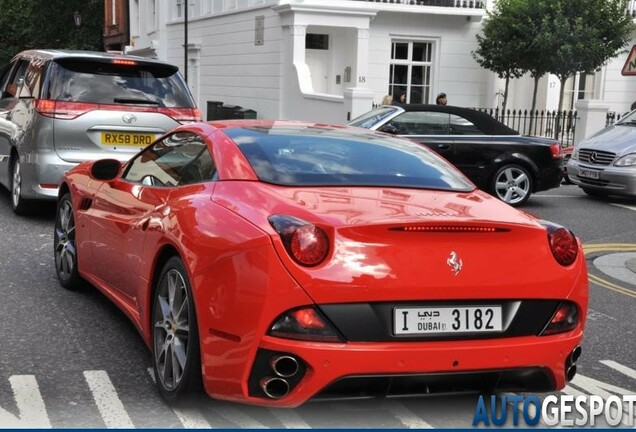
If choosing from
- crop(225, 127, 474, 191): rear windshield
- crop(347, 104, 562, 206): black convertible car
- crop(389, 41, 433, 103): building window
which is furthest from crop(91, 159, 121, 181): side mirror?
crop(389, 41, 433, 103): building window

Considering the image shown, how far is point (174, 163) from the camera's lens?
4.96 metres

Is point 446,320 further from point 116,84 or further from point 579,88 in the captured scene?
point 579,88

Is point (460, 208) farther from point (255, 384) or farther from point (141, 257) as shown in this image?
point (141, 257)

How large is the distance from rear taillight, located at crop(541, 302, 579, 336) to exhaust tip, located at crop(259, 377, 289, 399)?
118cm

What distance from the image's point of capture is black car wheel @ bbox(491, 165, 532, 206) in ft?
40.9

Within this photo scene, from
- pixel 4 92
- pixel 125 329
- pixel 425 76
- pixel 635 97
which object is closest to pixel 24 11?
pixel 425 76

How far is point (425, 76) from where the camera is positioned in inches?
1085

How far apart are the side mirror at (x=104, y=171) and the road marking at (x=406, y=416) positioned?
251 cm

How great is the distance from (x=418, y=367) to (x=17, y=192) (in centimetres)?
708

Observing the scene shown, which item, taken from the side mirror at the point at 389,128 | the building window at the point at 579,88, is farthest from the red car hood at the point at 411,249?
the building window at the point at 579,88

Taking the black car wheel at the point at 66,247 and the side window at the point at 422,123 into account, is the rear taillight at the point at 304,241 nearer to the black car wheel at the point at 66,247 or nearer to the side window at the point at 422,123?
the black car wheel at the point at 66,247

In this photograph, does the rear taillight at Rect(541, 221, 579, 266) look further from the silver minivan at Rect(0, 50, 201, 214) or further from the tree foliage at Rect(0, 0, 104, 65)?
the tree foliage at Rect(0, 0, 104, 65)

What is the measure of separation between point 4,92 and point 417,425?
816 cm

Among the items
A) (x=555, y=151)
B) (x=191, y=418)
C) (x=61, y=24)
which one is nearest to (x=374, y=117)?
(x=555, y=151)
